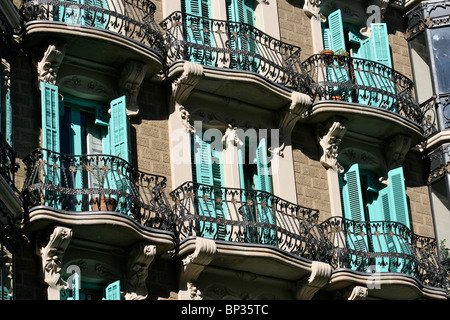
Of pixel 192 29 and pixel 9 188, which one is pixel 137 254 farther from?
pixel 192 29

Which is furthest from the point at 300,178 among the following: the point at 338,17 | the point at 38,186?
the point at 38,186

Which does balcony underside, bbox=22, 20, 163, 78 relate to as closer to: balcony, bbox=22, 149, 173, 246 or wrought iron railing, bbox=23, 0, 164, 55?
wrought iron railing, bbox=23, 0, 164, 55

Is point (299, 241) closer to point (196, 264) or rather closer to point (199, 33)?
point (196, 264)

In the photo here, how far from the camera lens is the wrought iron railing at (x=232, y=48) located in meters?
27.6

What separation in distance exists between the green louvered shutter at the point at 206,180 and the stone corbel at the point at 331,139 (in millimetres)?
2348

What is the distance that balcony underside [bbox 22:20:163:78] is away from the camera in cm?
2567

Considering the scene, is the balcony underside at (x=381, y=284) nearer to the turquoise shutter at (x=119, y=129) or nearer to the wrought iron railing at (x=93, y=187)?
the wrought iron railing at (x=93, y=187)

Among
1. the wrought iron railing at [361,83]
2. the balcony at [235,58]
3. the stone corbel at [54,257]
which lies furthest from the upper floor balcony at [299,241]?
the wrought iron railing at [361,83]

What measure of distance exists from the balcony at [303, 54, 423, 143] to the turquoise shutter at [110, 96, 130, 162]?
4151mm

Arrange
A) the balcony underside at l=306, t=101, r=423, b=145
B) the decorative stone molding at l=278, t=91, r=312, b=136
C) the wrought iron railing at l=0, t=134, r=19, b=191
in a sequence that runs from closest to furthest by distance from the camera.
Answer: the wrought iron railing at l=0, t=134, r=19, b=191, the decorative stone molding at l=278, t=91, r=312, b=136, the balcony underside at l=306, t=101, r=423, b=145

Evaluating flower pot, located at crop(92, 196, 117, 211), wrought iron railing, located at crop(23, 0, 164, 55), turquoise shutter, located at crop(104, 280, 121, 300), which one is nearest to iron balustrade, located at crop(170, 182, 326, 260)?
flower pot, located at crop(92, 196, 117, 211)

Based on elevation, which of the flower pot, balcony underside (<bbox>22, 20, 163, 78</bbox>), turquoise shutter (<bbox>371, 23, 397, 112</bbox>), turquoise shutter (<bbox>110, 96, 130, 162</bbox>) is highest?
turquoise shutter (<bbox>371, 23, 397, 112</bbox>)

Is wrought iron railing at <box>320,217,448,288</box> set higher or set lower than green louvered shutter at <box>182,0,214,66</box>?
lower

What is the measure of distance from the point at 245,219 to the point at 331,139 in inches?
128
